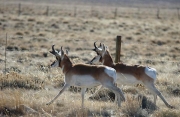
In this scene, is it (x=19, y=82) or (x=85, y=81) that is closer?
(x=85, y=81)

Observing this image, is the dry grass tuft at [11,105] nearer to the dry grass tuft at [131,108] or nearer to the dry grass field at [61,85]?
the dry grass field at [61,85]

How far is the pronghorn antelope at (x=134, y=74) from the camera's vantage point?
1028cm

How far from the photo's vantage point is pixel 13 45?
21.5 m

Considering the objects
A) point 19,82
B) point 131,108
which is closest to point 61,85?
point 19,82

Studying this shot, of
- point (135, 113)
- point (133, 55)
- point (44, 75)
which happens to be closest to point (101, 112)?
point (135, 113)

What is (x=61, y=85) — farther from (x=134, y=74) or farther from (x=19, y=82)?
(x=134, y=74)

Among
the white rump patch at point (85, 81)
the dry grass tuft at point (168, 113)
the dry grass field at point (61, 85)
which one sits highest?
the white rump patch at point (85, 81)

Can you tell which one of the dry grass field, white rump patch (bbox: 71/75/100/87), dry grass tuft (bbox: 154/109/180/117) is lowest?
the dry grass field

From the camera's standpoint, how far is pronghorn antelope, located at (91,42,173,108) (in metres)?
10.3

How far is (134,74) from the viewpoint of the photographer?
10.5 meters

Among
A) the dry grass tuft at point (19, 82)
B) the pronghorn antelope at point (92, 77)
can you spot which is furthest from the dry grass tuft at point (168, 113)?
the dry grass tuft at point (19, 82)

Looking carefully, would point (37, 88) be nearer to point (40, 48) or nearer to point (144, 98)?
point (144, 98)

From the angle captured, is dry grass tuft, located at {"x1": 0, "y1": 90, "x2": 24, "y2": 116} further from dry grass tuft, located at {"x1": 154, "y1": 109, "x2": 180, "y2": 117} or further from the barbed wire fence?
the barbed wire fence

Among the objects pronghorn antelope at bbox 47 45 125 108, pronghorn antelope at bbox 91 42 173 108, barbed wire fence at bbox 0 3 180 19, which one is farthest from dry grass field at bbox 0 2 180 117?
barbed wire fence at bbox 0 3 180 19
